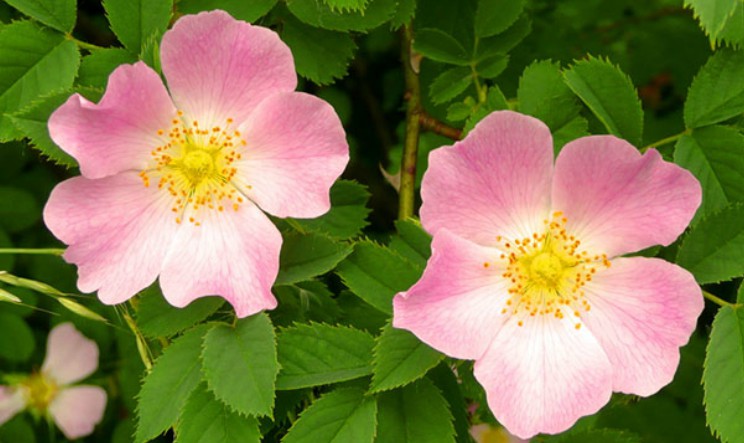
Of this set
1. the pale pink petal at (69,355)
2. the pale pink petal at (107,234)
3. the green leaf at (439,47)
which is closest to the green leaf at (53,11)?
the pale pink petal at (107,234)

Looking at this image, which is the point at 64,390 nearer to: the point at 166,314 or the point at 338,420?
the point at 166,314

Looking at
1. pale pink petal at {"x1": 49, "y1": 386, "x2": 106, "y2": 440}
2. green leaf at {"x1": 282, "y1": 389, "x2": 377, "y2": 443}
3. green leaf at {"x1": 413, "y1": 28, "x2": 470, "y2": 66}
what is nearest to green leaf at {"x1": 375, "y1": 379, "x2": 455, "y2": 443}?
green leaf at {"x1": 282, "y1": 389, "x2": 377, "y2": 443}

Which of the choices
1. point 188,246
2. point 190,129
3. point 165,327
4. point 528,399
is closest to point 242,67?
point 190,129

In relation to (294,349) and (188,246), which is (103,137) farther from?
(294,349)

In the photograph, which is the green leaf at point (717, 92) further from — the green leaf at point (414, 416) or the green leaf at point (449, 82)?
the green leaf at point (414, 416)

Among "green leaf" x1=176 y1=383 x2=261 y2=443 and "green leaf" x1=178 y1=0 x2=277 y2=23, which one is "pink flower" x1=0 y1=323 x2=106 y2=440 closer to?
"green leaf" x1=176 y1=383 x2=261 y2=443

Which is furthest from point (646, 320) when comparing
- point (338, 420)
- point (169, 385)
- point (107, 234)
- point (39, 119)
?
point (39, 119)
